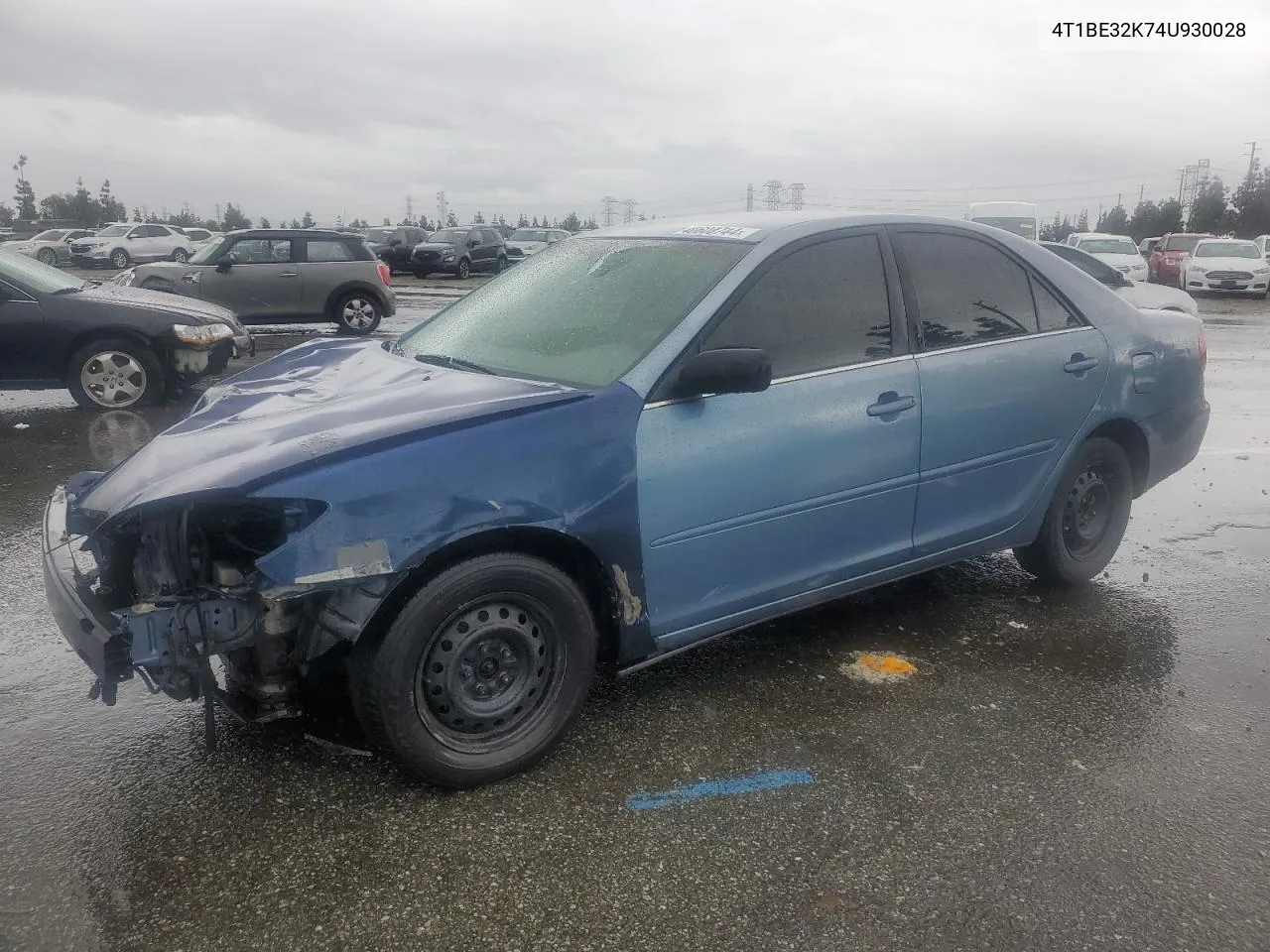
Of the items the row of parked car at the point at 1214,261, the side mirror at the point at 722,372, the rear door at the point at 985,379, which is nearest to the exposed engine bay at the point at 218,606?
the side mirror at the point at 722,372

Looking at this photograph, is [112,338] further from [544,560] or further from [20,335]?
[544,560]

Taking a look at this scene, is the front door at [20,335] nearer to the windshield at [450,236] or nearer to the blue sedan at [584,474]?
the blue sedan at [584,474]

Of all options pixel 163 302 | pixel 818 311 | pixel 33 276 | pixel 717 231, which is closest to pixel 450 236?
pixel 163 302

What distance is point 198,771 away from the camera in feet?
10.2

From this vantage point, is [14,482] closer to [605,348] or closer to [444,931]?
[605,348]

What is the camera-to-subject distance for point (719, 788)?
119 inches

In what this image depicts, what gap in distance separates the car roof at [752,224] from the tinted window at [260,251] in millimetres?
11529

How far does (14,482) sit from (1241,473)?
8087mm

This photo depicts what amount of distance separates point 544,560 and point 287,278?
12.9 m

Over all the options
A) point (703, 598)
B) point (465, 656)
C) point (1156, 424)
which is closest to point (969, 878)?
point (703, 598)

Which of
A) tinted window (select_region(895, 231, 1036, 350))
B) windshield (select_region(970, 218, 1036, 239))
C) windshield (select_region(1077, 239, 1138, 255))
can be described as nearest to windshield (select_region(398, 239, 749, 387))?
tinted window (select_region(895, 231, 1036, 350))

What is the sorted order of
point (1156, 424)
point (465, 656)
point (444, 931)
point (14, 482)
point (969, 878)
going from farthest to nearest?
point (14, 482), point (1156, 424), point (465, 656), point (969, 878), point (444, 931)

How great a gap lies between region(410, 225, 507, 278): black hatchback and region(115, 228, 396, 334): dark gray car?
1492cm

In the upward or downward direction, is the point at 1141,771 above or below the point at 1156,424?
below
